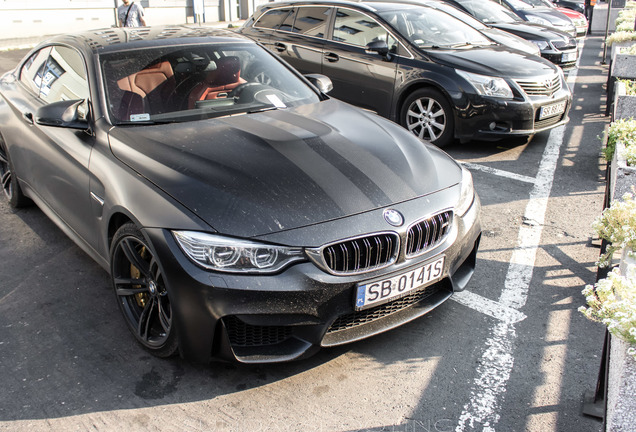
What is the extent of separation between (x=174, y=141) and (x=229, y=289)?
1124 millimetres

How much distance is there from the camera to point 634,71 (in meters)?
7.84

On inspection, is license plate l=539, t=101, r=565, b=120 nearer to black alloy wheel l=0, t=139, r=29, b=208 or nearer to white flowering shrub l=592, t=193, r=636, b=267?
white flowering shrub l=592, t=193, r=636, b=267

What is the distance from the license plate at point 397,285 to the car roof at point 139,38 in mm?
2368

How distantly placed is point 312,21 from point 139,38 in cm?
397

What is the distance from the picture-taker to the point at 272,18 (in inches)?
330

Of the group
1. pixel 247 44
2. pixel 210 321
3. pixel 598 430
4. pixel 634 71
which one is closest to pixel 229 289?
pixel 210 321

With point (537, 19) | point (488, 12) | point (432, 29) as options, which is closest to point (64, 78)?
point (432, 29)

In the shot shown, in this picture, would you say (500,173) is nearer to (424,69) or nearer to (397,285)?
(424,69)

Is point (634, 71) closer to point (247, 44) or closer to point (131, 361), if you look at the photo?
point (247, 44)

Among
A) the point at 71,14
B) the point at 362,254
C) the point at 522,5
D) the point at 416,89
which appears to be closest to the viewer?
the point at 362,254

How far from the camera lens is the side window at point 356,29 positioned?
7.32 m

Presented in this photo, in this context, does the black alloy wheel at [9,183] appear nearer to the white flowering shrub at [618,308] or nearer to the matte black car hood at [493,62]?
the white flowering shrub at [618,308]

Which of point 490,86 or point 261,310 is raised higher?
point 490,86

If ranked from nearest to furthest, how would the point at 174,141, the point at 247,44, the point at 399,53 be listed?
the point at 174,141
the point at 247,44
the point at 399,53
